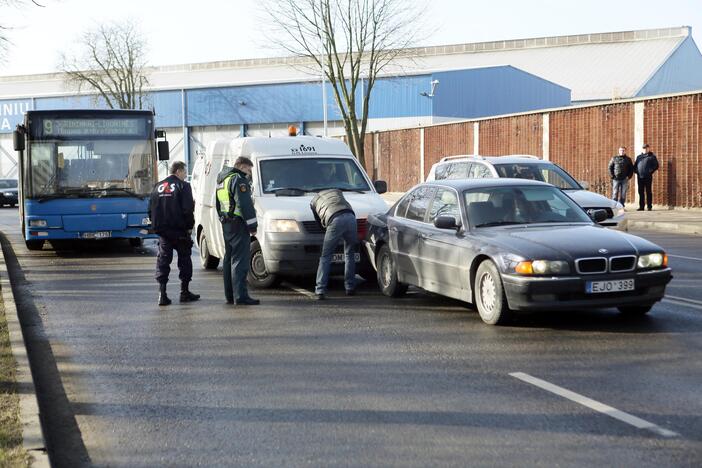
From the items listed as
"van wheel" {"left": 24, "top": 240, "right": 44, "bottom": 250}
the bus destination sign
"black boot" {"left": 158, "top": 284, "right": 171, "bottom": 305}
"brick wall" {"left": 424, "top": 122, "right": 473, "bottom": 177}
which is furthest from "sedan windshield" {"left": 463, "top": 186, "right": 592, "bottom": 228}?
"brick wall" {"left": 424, "top": 122, "right": 473, "bottom": 177}

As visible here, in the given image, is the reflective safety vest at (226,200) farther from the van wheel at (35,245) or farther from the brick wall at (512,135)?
the brick wall at (512,135)

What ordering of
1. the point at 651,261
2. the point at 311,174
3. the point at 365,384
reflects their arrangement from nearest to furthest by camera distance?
1. the point at 365,384
2. the point at 651,261
3. the point at 311,174

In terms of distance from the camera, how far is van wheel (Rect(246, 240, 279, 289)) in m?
12.6

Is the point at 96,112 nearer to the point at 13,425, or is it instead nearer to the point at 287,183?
the point at 287,183

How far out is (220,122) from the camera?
216 feet

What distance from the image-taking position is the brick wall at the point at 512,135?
3394cm

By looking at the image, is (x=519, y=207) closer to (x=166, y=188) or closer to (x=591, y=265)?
(x=591, y=265)

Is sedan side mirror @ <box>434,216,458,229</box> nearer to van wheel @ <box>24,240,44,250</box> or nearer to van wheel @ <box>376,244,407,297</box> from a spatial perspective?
van wheel @ <box>376,244,407,297</box>

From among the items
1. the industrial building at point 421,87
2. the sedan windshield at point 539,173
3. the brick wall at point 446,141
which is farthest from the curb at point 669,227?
the industrial building at point 421,87

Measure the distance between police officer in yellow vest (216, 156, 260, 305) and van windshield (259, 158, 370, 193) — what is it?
1951 mm

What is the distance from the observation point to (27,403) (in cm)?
613

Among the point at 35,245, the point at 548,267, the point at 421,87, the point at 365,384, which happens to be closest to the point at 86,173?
the point at 35,245

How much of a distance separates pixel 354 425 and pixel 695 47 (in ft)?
258

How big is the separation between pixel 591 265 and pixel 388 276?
3285mm
